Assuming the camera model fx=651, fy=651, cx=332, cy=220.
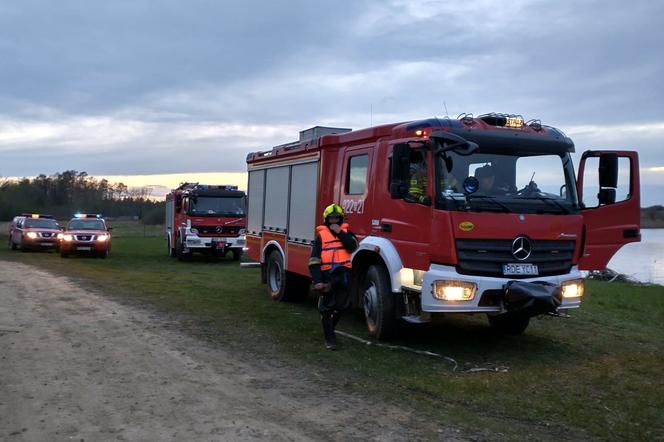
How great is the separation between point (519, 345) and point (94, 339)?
5.62 meters

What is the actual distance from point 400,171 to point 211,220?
53.8ft

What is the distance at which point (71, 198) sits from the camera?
88.0 m

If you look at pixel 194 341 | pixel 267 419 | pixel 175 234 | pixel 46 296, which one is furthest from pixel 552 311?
pixel 175 234

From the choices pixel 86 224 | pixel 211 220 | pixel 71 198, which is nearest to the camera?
pixel 211 220

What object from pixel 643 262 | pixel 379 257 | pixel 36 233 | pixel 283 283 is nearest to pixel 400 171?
pixel 379 257

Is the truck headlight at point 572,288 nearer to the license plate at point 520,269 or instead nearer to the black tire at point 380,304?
the license plate at point 520,269

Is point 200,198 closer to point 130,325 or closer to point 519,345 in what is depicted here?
point 130,325

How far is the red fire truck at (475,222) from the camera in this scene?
24.6 ft

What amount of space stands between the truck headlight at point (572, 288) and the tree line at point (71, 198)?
54462mm

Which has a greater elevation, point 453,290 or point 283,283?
point 453,290

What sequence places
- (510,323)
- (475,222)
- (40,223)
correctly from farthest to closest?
(40,223), (510,323), (475,222)

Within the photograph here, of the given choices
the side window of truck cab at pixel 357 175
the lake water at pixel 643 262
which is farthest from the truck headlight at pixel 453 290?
the lake water at pixel 643 262

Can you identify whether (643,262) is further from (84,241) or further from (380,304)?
(380,304)

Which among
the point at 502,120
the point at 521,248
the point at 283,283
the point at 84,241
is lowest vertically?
the point at 283,283
